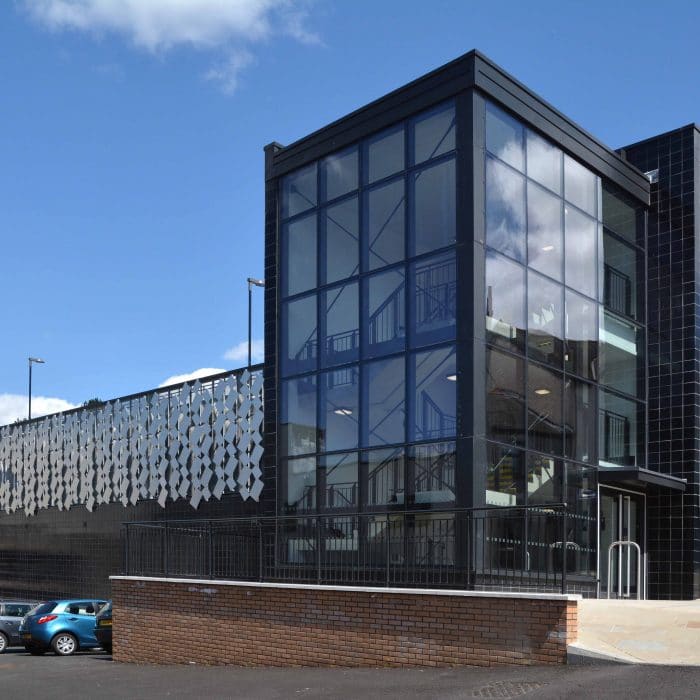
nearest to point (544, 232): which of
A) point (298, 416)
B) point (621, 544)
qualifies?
point (298, 416)

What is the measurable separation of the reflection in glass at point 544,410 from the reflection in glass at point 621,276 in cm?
299

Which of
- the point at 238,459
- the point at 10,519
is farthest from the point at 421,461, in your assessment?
the point at 10,519

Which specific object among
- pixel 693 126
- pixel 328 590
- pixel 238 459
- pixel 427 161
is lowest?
pixel 328 590

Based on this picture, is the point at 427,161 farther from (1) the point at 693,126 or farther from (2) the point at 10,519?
(2) the point at 10,519

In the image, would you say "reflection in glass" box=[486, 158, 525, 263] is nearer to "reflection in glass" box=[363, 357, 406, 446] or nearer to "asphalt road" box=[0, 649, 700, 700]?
"reflection in glass" box=[363, 357, 406, 446]

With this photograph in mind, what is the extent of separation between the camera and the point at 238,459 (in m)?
26.2

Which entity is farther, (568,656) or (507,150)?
(507,150)

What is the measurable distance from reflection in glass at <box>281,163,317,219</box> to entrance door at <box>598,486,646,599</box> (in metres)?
8.33

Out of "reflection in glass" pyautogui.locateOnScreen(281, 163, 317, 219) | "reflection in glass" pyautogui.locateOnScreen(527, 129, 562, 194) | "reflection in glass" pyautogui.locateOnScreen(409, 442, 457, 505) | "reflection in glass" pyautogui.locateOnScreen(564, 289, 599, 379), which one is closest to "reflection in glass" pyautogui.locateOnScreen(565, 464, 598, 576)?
"reflection in glass" pyautogui.locateOnScreen(564, 289, 599, 379)

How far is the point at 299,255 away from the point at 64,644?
416 inches

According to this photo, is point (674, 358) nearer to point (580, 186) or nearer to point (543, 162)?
point (580, 186)

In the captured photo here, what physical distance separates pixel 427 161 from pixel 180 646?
9721 millimetres

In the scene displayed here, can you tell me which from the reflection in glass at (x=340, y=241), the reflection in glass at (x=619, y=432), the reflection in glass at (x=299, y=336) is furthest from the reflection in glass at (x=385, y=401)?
the reflection in glass at (x=619, y=432)

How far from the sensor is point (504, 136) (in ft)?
64.3
